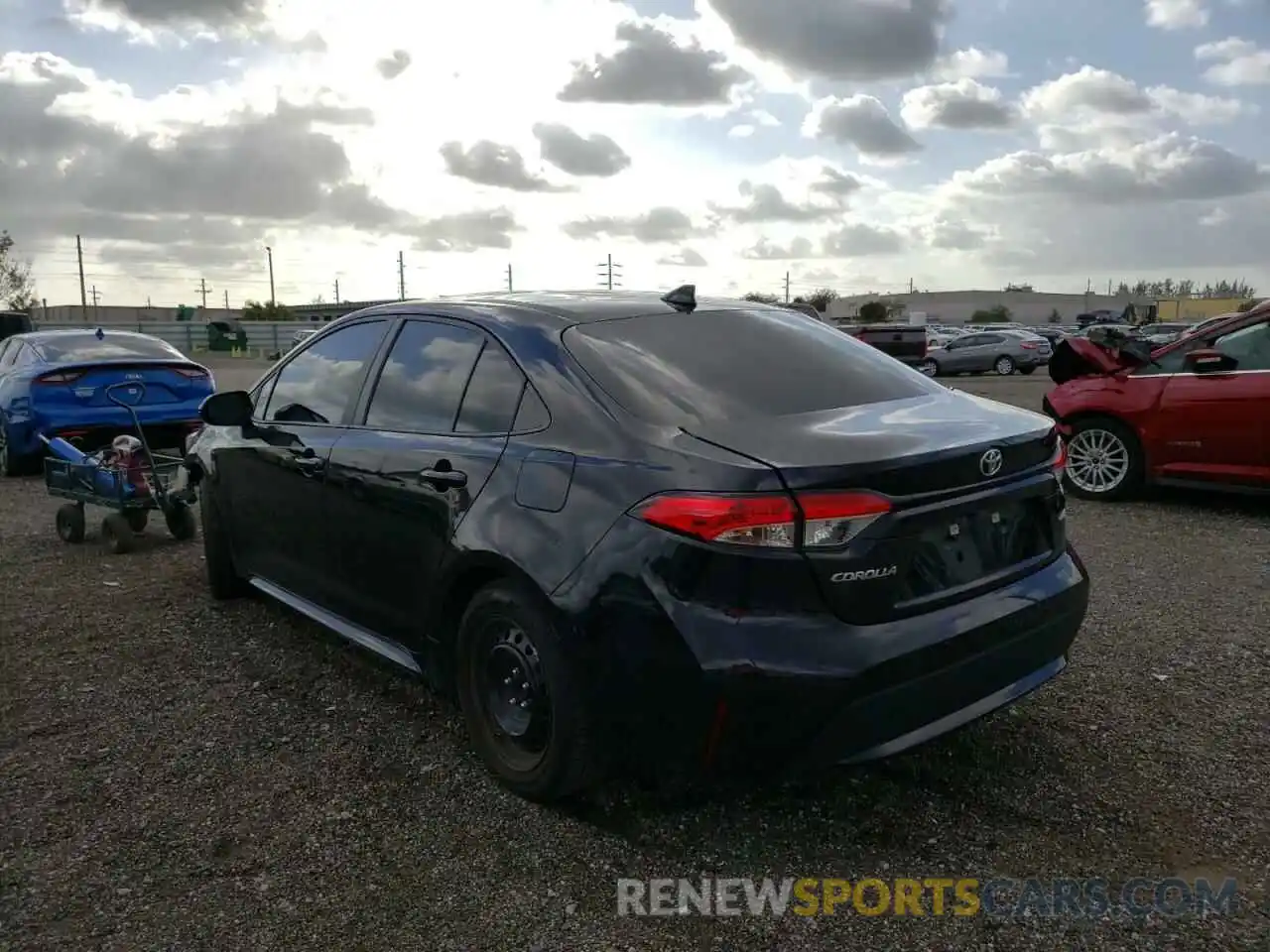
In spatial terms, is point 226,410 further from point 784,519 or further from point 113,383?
point 113,383

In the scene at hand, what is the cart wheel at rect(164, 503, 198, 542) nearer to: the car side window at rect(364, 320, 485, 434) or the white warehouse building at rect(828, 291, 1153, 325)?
the car side window at rect(364, 320, 485, 434)

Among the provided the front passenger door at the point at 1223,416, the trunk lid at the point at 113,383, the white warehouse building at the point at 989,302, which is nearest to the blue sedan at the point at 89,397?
the trunk lid at the point at 113,383

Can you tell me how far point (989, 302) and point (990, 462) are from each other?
124848 mm

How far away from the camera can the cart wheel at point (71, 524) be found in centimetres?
676

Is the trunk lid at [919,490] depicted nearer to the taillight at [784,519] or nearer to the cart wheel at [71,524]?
the taillight at [784,519]

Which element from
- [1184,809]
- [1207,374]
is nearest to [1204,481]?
[1207,374]

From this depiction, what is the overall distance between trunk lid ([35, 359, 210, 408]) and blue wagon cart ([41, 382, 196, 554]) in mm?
2034

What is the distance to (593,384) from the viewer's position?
2957 millimetres

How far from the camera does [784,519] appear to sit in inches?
96.2

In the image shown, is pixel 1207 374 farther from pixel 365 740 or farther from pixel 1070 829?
pixel 365 740

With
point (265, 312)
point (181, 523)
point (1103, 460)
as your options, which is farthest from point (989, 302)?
point (181, 523)

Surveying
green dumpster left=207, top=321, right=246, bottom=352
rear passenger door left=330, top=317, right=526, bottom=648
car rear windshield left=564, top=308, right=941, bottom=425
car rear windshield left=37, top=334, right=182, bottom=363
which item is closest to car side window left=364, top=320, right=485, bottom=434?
rear passenger door left=330, top=317, right=526, bottom=648

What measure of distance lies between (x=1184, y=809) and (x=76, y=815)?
11.4 ft

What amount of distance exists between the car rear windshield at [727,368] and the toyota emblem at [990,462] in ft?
1.57
